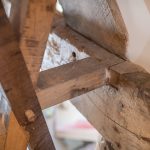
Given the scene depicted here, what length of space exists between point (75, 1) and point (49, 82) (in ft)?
1.39

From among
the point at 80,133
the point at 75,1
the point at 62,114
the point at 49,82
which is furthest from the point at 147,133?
the point at 62,114

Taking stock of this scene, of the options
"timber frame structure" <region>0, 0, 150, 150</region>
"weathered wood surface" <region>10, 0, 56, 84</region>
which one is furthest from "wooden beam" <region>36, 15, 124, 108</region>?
"weathered wood surface" <region>10, 0, 56, 84</region>

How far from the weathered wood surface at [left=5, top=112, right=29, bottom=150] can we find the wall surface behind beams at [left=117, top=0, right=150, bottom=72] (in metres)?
0.48

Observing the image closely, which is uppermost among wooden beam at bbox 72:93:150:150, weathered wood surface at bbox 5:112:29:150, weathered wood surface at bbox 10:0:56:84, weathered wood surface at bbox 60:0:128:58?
weathered wood surface at bbox 10:0:56:84

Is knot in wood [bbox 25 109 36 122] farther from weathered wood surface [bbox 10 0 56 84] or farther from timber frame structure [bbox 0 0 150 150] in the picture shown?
weathered wood surface [bbox 10 0 56 84]

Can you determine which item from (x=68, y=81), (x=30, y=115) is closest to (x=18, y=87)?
(x=30, y=115)

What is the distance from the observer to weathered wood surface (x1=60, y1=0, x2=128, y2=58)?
2.93 ft

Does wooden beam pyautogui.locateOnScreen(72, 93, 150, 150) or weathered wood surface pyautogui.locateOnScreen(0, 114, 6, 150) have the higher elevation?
weathered wood surface pyautogui.locateOnScreen(0, 114, 6, 150)

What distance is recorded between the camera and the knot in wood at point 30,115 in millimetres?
694

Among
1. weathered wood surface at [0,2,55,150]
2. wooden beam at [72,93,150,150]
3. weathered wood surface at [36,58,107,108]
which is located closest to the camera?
weathered wood surface at [0,2,55,150]

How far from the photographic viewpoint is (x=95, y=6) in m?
0.93

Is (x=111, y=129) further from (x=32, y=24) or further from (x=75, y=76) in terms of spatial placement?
(x=32, y=24)

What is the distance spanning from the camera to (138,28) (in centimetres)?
86

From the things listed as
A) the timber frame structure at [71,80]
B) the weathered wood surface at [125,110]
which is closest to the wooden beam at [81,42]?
the timber frame structure at [71,80]
